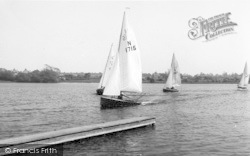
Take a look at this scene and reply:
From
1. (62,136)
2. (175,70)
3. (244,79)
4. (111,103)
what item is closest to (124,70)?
(111,103)

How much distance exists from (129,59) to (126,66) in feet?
3.53

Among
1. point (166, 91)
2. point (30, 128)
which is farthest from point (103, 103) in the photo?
point (166, 91)

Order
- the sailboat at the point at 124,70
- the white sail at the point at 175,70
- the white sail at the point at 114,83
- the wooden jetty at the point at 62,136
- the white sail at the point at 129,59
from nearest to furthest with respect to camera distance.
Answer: the wooden jetty at the point at 62,136
the white sail at the point at 129,59
the sailboat at the point at 124,70
the white sail at the point at 114,83
the white sail at the point at 175,70

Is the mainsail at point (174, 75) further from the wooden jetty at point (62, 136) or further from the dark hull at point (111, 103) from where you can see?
the wooden jetty at point (62, 136)

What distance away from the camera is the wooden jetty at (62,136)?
16.7 meters

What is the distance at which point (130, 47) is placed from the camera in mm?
40469

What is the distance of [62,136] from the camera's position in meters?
18.9

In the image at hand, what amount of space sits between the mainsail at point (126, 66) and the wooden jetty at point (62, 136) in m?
15.8

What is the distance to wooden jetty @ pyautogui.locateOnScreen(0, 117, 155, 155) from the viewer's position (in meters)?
16.7

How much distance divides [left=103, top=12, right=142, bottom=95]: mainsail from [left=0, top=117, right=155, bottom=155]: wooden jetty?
51.8 feet

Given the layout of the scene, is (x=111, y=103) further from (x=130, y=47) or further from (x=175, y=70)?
(x=175, y=70)

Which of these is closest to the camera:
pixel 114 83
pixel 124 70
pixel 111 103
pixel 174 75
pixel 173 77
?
pixel 114 83

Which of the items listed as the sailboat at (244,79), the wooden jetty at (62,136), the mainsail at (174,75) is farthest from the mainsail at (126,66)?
the sailboat at (244,79)

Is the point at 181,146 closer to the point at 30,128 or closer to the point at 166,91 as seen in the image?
the point at 30,128
